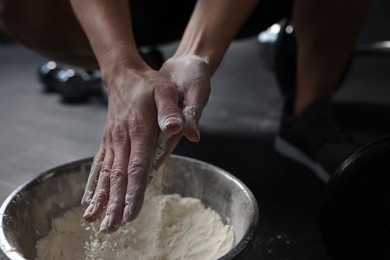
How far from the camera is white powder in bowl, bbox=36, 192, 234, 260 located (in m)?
0.59

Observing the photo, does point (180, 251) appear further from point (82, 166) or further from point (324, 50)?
point (324, 50)

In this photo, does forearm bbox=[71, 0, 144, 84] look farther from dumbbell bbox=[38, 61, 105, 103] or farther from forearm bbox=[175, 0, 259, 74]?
dumbbell bbox=[38, 61, 105, 103]

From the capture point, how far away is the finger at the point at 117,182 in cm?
50

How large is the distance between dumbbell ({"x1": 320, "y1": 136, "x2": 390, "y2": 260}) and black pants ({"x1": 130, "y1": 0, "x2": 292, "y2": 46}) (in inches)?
19.5

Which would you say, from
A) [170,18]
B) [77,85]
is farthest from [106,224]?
[77,85]

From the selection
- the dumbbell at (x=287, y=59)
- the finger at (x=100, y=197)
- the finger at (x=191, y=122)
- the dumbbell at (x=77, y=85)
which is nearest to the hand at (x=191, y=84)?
the finger at (x=191, y=122)

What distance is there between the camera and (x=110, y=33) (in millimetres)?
Answer: 620

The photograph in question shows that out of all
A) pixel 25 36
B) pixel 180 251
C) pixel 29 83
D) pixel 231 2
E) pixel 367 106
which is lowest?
pixel 29 83

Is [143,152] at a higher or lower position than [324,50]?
higher

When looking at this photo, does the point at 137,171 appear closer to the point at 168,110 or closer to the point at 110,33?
the point at 168,110

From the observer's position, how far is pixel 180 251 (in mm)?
613

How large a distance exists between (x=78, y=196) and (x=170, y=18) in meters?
0.44

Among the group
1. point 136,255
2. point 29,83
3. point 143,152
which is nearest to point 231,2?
point 143,152

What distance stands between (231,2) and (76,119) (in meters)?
0.66
